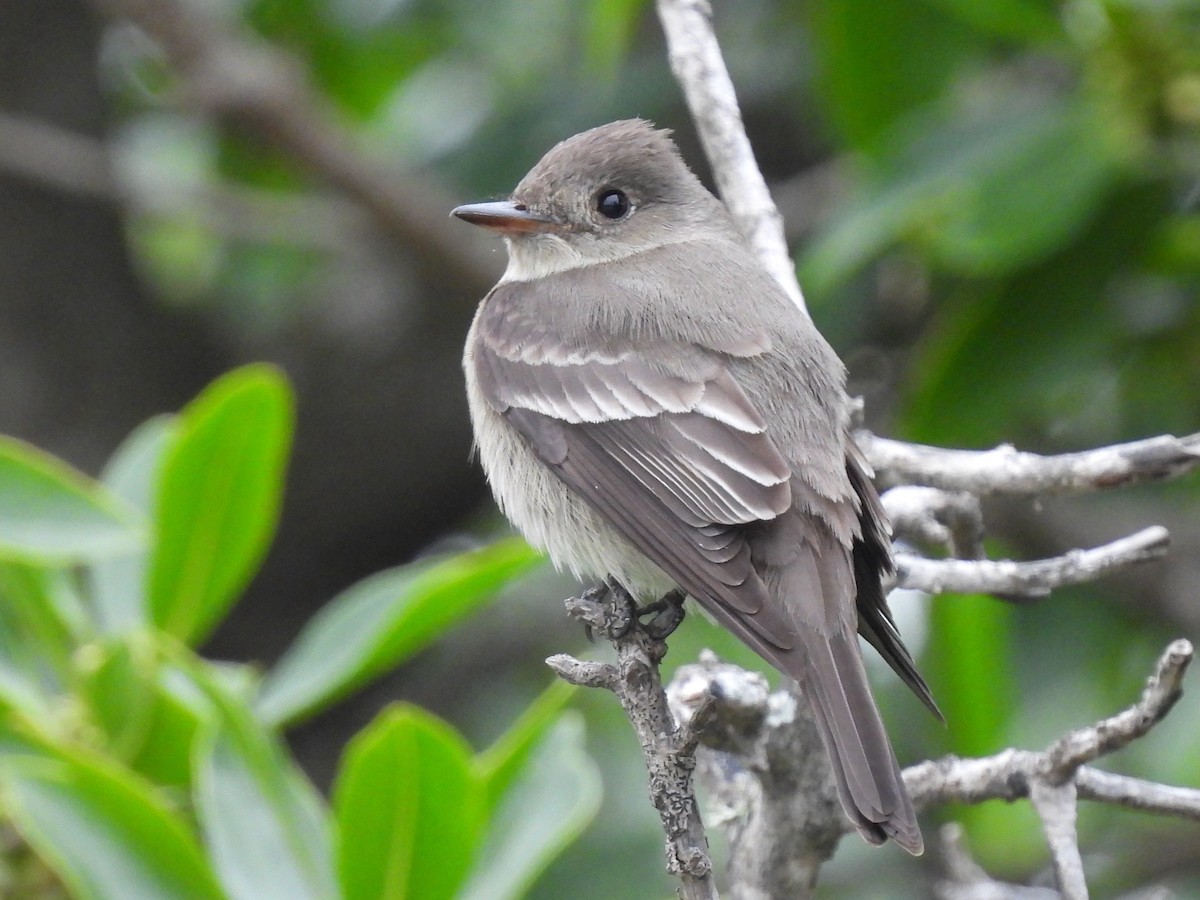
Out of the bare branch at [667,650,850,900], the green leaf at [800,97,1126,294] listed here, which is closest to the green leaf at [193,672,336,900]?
the bare branch at [667,650,850,900]

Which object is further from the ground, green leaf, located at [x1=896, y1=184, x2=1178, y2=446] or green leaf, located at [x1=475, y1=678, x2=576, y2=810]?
green leaf, located at [x1=896, y1=184, x2=1178, y2=446]

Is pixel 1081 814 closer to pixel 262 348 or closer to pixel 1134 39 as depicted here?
pixel 1134 39

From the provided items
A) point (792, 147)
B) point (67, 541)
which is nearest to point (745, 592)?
point (67, 541)

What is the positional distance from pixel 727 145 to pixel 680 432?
0.68 m

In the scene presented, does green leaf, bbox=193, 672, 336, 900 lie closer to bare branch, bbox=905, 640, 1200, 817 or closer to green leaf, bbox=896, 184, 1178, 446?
bare branch, bbox=905, 640, 1200, 817

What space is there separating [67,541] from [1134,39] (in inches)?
107

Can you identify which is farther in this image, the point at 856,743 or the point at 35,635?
the point at 35,635

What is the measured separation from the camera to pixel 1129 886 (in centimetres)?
433

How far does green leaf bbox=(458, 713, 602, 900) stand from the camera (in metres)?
3.13

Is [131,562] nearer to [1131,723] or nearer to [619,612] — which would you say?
[619,612]

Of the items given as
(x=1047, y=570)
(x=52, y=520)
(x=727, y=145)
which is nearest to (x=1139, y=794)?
(x=1047, y=570)

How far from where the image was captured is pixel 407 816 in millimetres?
→ 3080

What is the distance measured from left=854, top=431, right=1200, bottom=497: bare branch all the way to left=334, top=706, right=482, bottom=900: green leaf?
103cm

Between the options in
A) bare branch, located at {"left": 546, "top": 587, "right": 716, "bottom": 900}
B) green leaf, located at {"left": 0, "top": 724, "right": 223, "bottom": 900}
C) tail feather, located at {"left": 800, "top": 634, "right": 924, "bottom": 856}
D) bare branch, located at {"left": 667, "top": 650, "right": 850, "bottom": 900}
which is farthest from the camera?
green leaf, located at {"left": 0, "top": 724, "right": 223, "bottom": 900}
